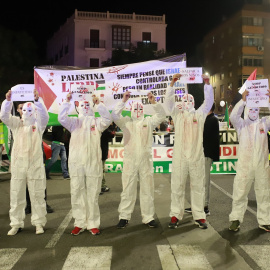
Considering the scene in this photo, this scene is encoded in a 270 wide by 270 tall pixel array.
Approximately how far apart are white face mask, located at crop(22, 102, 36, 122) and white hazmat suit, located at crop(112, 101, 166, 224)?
47.5 inches

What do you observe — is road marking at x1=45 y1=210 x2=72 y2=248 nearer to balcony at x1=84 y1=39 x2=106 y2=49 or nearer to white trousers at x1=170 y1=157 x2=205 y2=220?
white trousers at x1=170 y1=157 x2=205 y2=220

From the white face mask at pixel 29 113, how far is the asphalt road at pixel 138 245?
1694 millimetres

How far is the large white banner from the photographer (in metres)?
7.50

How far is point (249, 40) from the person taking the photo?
45219 mm

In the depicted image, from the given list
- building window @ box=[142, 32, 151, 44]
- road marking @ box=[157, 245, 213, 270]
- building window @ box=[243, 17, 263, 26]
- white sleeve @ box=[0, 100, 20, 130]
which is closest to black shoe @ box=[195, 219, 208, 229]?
road marking @ box=[157, 245, 213, 270]

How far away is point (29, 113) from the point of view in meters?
5.22

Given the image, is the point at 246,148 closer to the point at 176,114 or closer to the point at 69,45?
the point at 176,114

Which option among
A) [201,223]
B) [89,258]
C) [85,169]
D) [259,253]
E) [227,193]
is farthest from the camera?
[227,193]

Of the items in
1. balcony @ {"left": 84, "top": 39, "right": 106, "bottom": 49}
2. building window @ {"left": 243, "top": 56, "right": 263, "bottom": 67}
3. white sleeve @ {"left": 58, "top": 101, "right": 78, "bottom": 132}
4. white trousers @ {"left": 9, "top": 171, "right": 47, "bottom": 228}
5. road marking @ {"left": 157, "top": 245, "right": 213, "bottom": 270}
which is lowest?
road marking @ {"left": 157, "top": 245, "right": 213, "bottom": 270}

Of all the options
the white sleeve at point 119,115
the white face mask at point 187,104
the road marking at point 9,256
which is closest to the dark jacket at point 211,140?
the white face mask at point 187,104

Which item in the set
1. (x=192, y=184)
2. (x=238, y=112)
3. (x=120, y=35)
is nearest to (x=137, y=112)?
(x=192, y=184)

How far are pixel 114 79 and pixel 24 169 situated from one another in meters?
3.30

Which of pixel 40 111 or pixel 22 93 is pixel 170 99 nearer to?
pixel 40 111

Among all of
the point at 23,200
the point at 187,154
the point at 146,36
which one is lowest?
the point at 23,200
